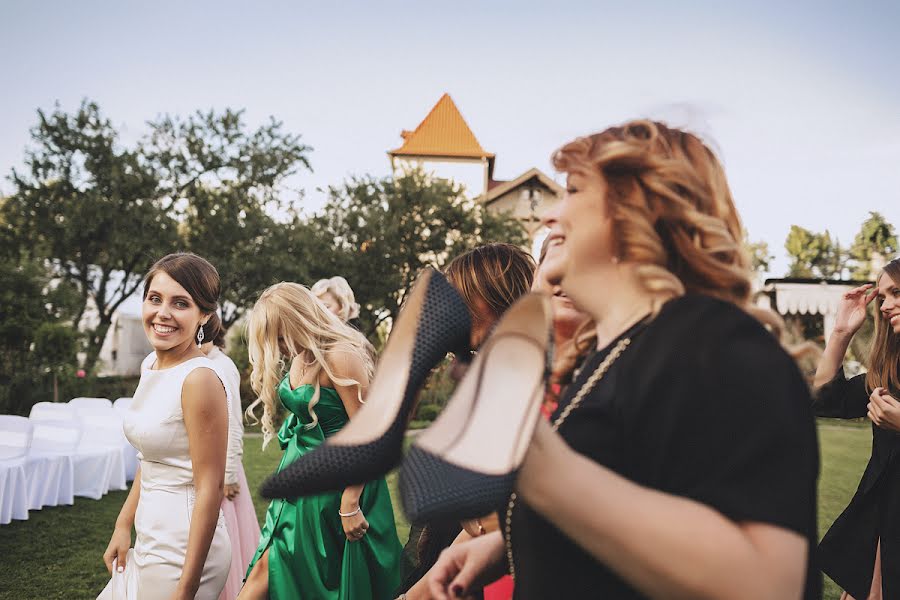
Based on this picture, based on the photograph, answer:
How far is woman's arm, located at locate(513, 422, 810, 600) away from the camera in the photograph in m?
0.78

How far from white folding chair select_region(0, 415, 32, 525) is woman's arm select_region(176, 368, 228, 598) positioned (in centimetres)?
577

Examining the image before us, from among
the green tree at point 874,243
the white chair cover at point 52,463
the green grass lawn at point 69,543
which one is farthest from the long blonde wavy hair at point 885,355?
the green tree at point 874,243

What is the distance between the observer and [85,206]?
22812mm

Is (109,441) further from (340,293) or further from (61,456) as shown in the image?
(340,293)

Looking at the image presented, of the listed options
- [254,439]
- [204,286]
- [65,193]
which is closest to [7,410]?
[254,439]

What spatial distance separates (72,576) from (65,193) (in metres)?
21.3

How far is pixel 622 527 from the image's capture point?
0.80 m

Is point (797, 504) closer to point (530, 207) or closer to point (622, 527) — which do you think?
point (622, 527)

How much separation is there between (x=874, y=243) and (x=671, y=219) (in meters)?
52.9

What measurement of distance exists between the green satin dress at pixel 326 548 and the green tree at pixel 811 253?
66786 mm

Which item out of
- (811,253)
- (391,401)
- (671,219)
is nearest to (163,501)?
(391,401)

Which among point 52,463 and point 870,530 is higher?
point 870,530

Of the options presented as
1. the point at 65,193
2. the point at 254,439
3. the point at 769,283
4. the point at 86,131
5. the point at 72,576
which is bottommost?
the point at 254,439

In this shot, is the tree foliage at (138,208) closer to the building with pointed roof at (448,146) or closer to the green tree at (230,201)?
the green tree at (230,201)
